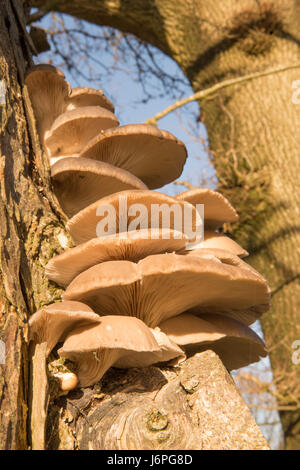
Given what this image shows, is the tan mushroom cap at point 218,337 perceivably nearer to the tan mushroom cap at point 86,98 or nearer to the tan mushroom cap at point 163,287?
the tan mushroom cap at point 163,287

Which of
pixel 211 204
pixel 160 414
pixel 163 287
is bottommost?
pixel 160 414

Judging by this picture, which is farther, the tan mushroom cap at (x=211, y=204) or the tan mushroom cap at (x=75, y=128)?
the tan mushroom cap at (x=75, y=128)

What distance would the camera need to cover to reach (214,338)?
1474mm

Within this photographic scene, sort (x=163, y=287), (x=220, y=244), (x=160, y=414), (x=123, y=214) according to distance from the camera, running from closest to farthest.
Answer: (x=160, y=414), (x=163, y=287), (x=123, y=214), (x=220, y=244)

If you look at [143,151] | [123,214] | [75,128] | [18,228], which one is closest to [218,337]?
[123,214]

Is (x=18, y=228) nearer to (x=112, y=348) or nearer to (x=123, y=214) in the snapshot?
(x=123, y=214)

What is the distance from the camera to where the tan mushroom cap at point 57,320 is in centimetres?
125

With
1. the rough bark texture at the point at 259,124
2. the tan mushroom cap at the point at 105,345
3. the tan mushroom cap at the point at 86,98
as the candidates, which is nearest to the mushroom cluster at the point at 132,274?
the tan mushroom cap at the point at 105,345

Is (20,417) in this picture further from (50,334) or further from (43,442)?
(50,334)

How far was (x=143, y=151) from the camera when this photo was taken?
2004mm

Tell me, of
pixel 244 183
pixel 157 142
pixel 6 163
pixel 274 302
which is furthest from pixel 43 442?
pixel 244 183

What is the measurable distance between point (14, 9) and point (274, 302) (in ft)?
8.75

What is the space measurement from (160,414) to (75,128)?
1.32 meters

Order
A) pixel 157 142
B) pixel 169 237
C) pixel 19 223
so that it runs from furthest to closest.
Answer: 1. pixel 157 142
2. pixel 19 223
3. pixel 169 237
